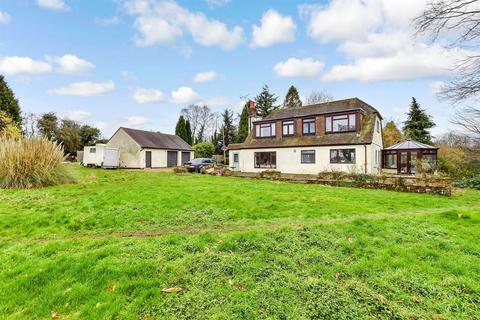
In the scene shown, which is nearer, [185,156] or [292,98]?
[185,156]

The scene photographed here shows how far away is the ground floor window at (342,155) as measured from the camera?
60.5ft

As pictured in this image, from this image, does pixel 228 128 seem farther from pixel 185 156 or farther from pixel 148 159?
pixel 148 159

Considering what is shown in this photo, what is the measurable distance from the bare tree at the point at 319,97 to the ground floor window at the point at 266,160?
2291 cm

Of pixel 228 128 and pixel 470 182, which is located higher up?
pixel 228 128

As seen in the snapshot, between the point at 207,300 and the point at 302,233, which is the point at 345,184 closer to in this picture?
the point at 302,233

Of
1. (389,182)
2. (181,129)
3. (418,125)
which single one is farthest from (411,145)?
(181,129)

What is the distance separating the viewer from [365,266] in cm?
401

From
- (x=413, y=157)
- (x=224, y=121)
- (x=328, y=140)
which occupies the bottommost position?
(x=413, y=157)

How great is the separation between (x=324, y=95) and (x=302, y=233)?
4046 centimetres

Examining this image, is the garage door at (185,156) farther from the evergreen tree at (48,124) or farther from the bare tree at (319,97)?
the bare tree at (319,97)

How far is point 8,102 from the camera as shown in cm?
3041

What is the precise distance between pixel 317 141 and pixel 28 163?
17.9 m

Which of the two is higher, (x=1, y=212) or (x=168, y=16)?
(x=168, y=16)

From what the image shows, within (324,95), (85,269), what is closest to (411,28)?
(85,269)
